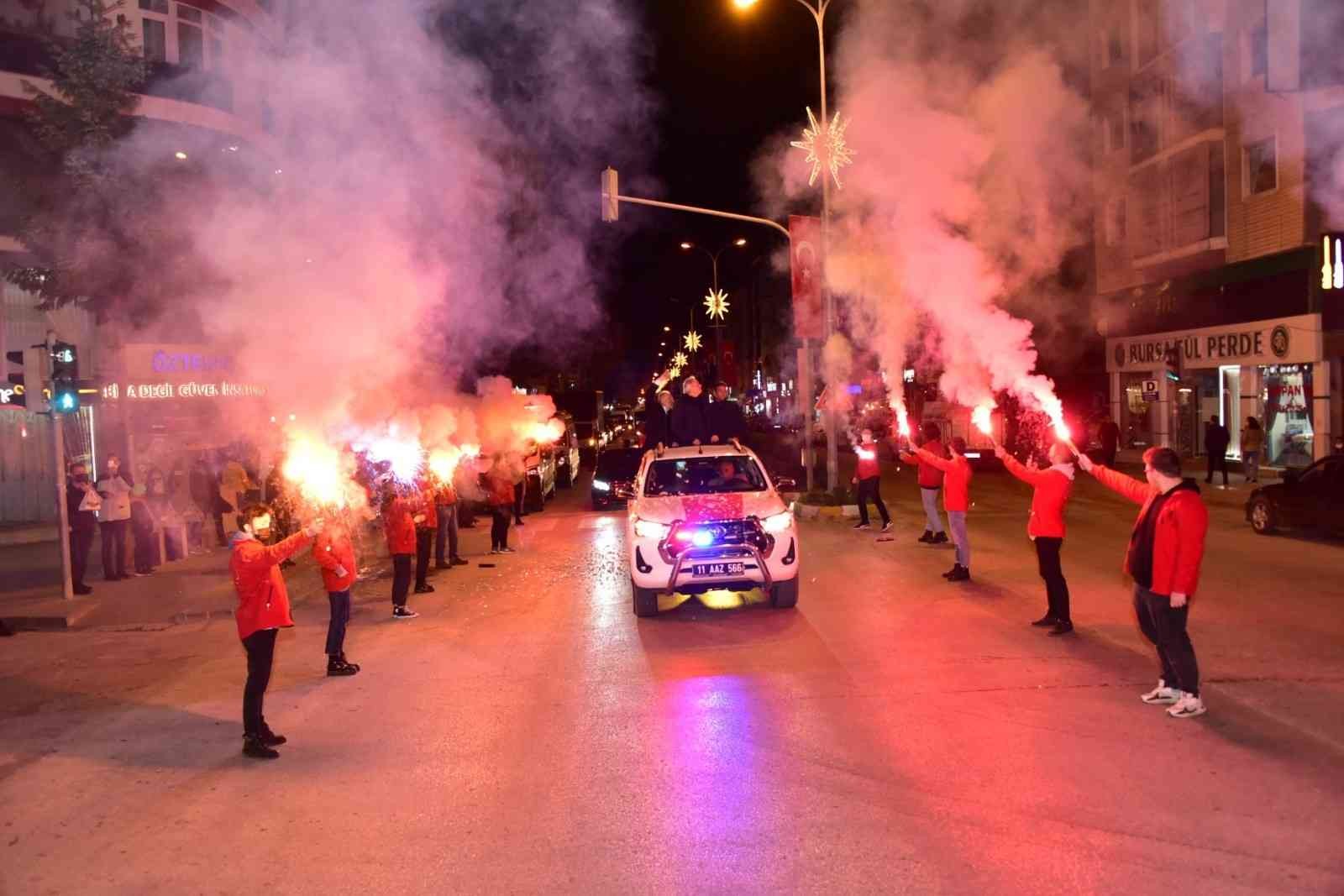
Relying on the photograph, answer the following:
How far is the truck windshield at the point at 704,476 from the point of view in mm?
10273

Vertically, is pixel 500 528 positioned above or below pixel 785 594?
above

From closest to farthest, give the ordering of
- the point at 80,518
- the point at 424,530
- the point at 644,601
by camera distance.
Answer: the point at 644,601
the point at 424,530
the point at 80,518

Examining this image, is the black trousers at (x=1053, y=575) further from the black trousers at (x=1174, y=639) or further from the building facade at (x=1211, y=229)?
the building facade at (x=1211, y=229)

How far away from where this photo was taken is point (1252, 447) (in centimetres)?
2088

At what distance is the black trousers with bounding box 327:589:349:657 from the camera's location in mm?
7910

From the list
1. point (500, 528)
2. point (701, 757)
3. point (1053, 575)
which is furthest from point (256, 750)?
point (500, 528)

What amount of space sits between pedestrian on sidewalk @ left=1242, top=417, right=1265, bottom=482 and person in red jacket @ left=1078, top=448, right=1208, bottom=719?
16.7 metres

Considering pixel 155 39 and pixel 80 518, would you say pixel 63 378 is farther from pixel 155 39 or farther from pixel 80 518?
pixel 155 39

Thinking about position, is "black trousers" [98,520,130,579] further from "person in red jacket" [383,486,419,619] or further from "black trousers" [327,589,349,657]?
"black trousers" [327,589,349,657]

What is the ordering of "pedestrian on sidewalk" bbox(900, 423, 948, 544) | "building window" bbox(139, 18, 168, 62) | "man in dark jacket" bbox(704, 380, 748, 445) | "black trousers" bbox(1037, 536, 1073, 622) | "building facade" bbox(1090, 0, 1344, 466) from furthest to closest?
"building facade" bbox(1090, 0, 1344, 466) → "building window" bbox(139, 18, 168, 62) → "man in dark jacket" bbox(704, 380, 748, 445) → "pedestrian on sidewalk" bbox(900, 423, 948, 544) → "black trousers" bbox(1037, 536, 1073, 622)

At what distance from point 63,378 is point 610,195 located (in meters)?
9.11

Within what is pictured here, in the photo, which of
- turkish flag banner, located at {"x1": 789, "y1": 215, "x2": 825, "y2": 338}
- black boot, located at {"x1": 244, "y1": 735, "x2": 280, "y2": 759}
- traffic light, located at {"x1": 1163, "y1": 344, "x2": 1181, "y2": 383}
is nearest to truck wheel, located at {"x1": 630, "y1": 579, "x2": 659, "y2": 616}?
black boot, located at {"x1": 244, "y1": 735, "x2": 280, "y2": 759}

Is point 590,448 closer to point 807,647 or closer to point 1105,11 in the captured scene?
point 1105,11

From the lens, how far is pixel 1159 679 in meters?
6.69
